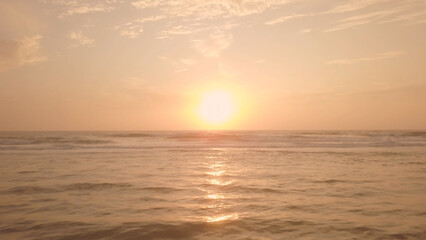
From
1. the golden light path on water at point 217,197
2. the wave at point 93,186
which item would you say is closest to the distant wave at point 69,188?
the wave at point 93,186

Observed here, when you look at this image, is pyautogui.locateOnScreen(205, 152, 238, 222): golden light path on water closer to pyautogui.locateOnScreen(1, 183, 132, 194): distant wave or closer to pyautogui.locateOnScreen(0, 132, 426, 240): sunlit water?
pyautogui.locateOnScreen(0, 132, 426, 240): sunlit water

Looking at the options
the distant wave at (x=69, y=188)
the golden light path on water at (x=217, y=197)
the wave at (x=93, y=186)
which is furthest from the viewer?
the wave at (x=93, y=186)

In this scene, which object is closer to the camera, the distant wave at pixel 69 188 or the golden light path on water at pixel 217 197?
the golden light path on water at pixel 217 197

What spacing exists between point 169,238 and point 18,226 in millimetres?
2942

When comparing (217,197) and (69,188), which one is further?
(69,188)

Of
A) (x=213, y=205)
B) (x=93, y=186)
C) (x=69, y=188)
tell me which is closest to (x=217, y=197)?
(x=213, y=205)

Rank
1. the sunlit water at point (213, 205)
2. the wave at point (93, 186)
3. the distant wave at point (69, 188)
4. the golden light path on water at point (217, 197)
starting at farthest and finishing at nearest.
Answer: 1. the wave at point (93, 186)
2. the distant wave at point (69, 188)
3. the golden light path on water at point (217, 197)
4. the sunlit water at point (213, 205)

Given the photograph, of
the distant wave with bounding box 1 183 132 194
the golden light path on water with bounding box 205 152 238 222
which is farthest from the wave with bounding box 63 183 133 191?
the golden light path on water with bounding box 205 152 238 222

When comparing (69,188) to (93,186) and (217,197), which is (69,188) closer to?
(93,186)

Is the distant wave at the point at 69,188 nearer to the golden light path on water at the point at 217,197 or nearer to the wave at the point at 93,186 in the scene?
the wave at the point at 93,186

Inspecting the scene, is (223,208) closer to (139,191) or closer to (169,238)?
(169,238)

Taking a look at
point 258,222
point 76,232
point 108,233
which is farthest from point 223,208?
point 76,232

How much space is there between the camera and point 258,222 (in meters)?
5.71

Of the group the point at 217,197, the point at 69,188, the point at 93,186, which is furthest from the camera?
the point at 93,186
